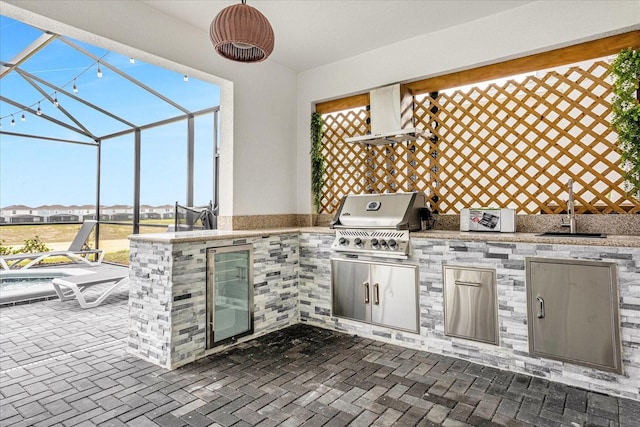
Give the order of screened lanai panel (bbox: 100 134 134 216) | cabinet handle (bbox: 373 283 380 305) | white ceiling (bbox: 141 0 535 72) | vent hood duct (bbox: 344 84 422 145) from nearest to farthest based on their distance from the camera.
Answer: white ceiling (bbox: 141 0 535 72)
cabinet handle (bbox: 373 283 380 305)
vent hood duct (bbox: 344 84 422 145)
screened lanai panel (bbox: 100 134 134 216)

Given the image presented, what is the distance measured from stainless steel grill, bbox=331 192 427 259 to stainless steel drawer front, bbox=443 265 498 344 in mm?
458

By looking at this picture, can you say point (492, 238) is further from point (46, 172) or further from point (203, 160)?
point (46, 172)

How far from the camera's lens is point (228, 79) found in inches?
149

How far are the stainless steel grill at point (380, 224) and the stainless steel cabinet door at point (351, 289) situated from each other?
173 mm

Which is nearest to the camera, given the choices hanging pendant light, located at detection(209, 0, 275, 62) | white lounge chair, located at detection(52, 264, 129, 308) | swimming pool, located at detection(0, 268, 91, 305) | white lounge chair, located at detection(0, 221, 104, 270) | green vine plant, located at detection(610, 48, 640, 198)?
hanging pendant light, located at detection(209, 0, 275, 62)

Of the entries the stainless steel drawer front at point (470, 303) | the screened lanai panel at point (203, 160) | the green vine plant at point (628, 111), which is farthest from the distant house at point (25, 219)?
the green vine plant at point (628, 111)

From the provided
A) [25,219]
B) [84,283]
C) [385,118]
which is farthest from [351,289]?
[25,219]

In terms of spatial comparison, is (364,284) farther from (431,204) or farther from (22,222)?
(22,222)

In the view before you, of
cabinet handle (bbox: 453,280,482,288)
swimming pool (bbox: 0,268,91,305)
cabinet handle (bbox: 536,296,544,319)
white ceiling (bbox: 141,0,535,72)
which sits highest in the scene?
white ceiling (bbox: 141,0,535,72)

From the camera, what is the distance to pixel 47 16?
249cm

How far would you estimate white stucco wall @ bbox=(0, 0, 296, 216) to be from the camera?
2666mm

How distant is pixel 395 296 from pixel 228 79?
2801 millimetres

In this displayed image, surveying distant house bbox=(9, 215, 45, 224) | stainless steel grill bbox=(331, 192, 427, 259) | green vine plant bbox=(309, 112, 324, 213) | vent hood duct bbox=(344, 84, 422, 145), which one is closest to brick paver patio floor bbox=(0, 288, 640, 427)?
stainless steel grill bbox=(331, 192, 427, 259)

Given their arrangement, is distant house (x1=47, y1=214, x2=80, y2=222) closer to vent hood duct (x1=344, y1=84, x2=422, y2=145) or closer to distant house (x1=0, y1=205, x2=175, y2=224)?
distant house (x1=0, y1=205, x2=175, y2=224)
